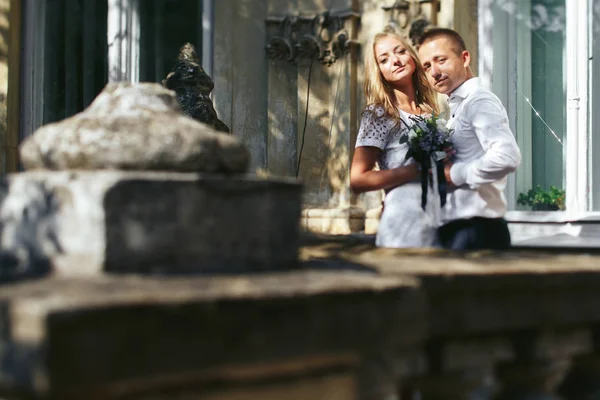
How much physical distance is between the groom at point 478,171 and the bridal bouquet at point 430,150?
0.05 metres

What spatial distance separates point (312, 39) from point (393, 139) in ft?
13.8

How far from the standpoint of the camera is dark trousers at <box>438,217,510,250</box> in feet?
12.4

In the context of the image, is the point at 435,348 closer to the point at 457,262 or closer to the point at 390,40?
the point at 457,262

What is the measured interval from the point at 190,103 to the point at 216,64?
2625mm

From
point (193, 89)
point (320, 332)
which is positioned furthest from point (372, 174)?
point (193, 89)

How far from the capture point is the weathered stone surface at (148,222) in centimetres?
195

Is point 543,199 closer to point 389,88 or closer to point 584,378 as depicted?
point 389,88

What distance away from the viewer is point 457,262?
2422 millimetres

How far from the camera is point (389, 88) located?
13.6 ft

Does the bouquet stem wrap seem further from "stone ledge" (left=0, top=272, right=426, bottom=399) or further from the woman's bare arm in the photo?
"stone ledge" (left=0, top=272, right=426, bottom=399)

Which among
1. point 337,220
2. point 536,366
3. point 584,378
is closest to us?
point 536,366

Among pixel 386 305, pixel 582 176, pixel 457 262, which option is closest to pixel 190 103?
pixel 582 176

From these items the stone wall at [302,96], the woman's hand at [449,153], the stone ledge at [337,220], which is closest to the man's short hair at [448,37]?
the woman's hand at [449,153]

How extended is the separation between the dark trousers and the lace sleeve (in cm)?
46
